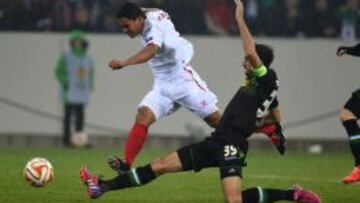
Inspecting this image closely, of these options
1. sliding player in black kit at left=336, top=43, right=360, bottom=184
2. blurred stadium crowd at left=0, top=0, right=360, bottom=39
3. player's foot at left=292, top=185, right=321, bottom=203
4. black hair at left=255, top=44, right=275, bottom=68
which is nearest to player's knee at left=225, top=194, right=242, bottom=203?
player's foot at left=292, top=185, right=321, bottom=203

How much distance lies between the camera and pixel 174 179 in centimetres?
1816

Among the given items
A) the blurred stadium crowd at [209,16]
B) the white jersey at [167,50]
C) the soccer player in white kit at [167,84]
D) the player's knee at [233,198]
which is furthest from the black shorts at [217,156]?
the blurred stadium crowd at [209,16]

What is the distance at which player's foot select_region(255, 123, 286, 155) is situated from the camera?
14.2 meters

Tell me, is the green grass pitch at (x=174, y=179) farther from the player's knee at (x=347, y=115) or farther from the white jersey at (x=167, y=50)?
the white jersey at (x=167, y=50)

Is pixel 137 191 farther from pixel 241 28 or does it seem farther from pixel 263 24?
pixel 263 24

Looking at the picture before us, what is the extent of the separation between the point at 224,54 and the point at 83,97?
142 inches

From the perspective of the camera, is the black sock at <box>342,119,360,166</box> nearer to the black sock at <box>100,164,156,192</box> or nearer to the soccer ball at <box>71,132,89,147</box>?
the black sock at <box>100,164,156,192</box>

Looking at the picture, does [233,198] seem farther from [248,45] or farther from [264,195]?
[248,45]

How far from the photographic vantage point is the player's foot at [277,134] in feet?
46.5

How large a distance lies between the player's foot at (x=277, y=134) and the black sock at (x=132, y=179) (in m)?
→ 1.52

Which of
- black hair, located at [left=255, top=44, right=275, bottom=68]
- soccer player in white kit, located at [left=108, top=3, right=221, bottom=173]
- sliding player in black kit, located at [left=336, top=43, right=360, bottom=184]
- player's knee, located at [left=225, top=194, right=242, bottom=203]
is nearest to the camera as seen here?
player's knee, located at [left=225, top=194, right=242, bottom=203]

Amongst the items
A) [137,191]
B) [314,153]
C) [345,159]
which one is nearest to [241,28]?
[137,191]

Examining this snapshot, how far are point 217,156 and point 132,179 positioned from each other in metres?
1.18

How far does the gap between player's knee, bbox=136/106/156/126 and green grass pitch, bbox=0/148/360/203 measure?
0.96 meters
